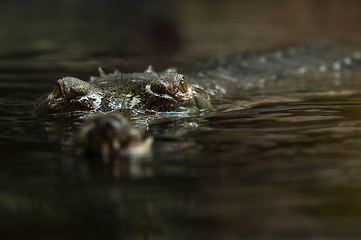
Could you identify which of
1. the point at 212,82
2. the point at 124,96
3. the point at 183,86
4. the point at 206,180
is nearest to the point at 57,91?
the point at 124,96

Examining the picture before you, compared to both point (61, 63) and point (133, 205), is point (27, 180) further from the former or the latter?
point (61, 63)

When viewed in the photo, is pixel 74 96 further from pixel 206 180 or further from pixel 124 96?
pixel 206 180

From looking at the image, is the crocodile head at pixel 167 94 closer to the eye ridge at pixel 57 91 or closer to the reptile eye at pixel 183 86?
the reptile eye at pixel 183 86

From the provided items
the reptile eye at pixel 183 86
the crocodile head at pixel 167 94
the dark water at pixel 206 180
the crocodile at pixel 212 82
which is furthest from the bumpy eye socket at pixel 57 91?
the reptile eye at pixel 183 86

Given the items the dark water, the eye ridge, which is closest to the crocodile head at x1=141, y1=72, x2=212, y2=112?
the dark water

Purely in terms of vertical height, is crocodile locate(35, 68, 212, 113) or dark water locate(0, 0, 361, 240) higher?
crocodile locate(35, 68, 212, 113)

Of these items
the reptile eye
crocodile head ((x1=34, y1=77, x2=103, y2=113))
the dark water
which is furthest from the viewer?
the reptile eye

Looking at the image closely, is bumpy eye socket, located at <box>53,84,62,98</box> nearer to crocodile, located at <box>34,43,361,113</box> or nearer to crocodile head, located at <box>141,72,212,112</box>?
crocodile, located at <box>34,43,361,113</box>
